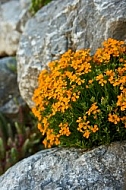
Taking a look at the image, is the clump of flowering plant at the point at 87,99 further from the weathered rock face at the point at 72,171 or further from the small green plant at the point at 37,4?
the small green plant at the point at 37,4

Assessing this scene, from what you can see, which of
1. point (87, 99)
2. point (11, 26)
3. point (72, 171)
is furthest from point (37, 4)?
point (72, 171)

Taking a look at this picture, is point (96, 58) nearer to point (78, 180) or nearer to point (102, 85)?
point (102, 85)

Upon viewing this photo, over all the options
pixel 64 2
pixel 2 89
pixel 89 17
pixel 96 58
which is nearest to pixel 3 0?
pixel 2 89

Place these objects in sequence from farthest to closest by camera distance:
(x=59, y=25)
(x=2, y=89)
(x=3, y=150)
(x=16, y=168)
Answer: (x=2, y=89)
(x=3, y=150)
(x=59, y=25)
(x=16, y=168)

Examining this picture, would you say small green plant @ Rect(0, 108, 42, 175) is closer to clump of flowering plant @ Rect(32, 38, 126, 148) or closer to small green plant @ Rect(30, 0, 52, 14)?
clump of flowering plant @ Rect(32, 38, 126, 148)

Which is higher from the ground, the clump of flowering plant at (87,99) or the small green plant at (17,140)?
the clump of flowering plant at (87,99)

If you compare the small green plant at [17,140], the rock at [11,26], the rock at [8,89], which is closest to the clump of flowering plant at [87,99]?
the small green plant at [17,140]

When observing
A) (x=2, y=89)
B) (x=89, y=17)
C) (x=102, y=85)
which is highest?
(x=89, y=17)

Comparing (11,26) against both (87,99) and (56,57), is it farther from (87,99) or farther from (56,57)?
(87,99)

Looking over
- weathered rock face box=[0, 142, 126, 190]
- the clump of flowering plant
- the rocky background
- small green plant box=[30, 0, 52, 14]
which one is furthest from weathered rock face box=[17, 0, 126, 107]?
weathered rock face box=[0, 142, 126, 190]
